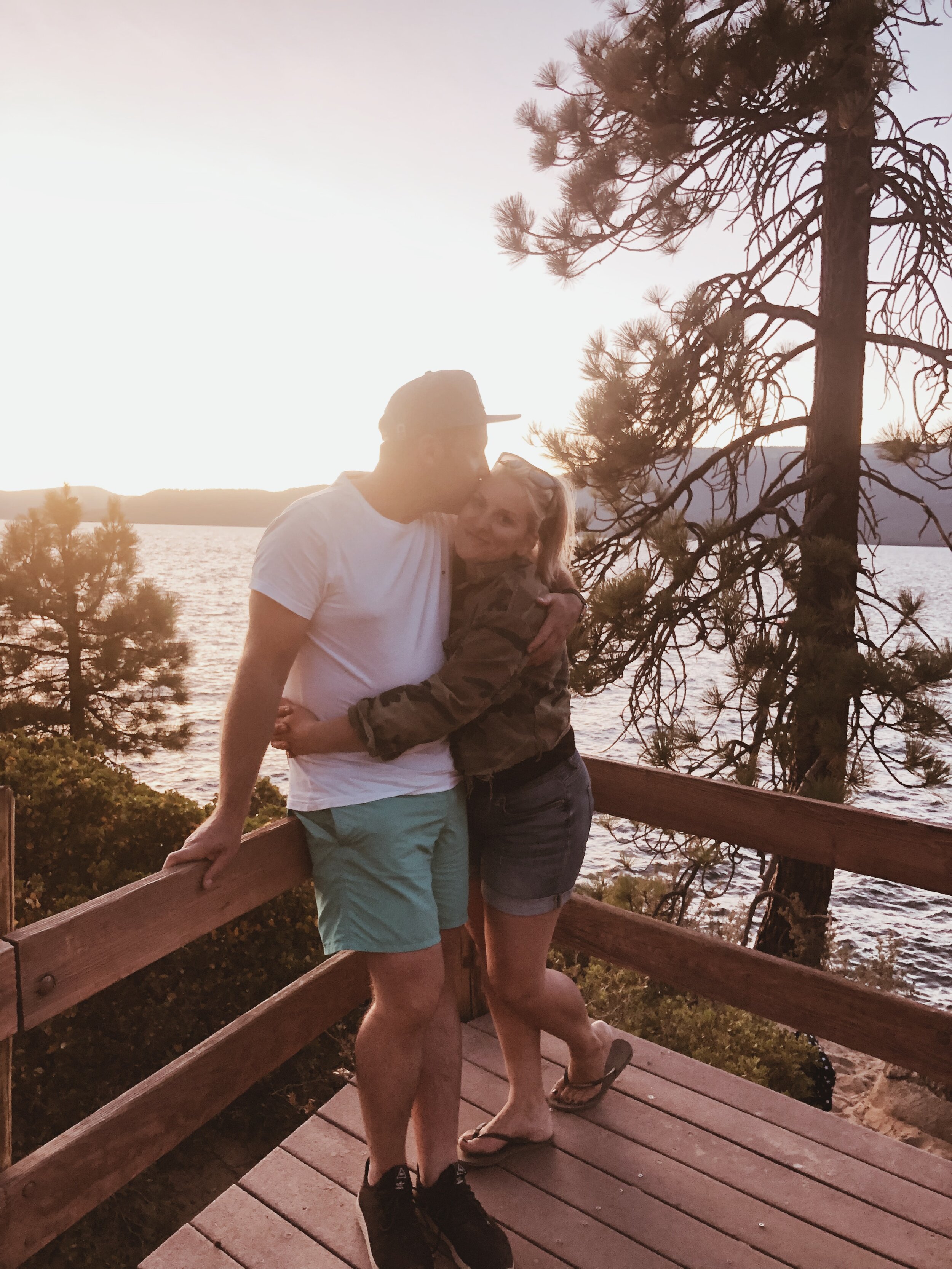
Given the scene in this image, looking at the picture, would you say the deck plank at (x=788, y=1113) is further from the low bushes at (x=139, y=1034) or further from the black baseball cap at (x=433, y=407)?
the low bushes at (x=139, y=1034)

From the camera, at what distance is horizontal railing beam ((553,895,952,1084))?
216cm

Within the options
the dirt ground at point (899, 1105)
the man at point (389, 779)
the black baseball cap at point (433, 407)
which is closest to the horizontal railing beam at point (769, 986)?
the man at point (389, 779)

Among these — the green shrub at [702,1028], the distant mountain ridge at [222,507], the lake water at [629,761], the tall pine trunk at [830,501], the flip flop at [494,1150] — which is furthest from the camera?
the distant mountain ridge at [222,507]

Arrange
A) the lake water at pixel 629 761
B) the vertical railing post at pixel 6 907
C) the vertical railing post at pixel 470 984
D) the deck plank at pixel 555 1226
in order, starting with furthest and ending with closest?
1. the lake water at pixel 629 761
2. the vertical railing post at pixel 470 984
3. the deck plank at pixel 555 1226
4. the vertical railing post at pixel 6 907

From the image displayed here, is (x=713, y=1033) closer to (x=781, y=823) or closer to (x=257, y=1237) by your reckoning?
(x=781, y=823)

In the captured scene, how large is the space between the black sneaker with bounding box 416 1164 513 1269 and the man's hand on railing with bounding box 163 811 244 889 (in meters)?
0.88

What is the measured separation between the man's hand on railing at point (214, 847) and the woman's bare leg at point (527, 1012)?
0.70 metres

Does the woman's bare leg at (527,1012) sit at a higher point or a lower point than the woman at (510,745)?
lower

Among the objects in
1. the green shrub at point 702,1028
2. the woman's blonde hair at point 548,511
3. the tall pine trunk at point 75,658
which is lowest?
the green shrub at point 702,1028

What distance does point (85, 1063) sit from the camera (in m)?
4.72

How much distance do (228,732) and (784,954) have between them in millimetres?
5871

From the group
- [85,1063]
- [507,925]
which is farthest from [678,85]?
[85,1063]

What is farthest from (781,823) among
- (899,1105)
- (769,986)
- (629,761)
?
(629,761)

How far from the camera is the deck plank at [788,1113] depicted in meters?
2.29
